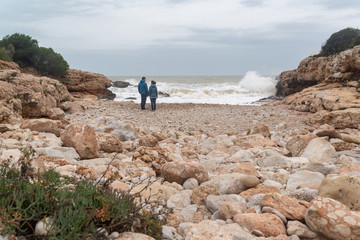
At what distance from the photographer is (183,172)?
4426 mm

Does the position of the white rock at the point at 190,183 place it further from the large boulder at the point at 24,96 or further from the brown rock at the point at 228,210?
the large boulder at the point at 24,96

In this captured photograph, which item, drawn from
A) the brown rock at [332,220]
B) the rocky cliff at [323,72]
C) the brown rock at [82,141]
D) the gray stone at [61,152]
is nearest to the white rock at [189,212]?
the brown rock at [332,220]

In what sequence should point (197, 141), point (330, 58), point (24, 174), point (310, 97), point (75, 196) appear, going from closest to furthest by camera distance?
point (75, 196) → point (24, 174) → point (197, 141) → point (310, 97) → point (330, 58)

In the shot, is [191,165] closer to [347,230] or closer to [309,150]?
[347,230]

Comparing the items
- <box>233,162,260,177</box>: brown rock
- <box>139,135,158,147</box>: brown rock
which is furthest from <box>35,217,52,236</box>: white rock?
<box>139,135,158,147</box>: brown rock

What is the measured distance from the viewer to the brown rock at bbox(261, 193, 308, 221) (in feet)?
9.73

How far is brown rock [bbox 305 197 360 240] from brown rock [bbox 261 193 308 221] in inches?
6.8

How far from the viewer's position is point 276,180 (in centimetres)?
458

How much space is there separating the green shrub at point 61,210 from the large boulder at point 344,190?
76.7 inches

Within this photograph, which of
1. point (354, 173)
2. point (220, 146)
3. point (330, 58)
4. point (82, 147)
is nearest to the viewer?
point (354, 173)

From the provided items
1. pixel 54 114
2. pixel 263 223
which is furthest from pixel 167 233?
pixel 54 114

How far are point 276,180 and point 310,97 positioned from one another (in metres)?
13.2

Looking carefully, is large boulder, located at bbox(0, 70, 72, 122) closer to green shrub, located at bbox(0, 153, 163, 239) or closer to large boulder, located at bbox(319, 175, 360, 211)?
green shrub, located at bbox(0, 153, 163, 239)

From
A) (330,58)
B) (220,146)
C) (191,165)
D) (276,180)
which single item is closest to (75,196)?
(191,165)
